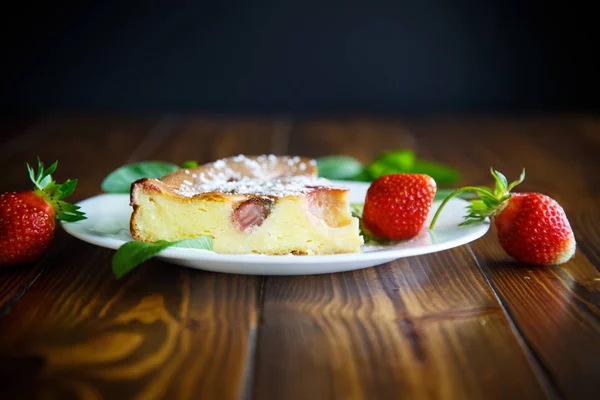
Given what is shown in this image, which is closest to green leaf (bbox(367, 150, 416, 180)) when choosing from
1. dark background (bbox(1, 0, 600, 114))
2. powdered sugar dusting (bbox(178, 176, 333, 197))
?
powdered sugar dusting (bbox(178, 176, 333, 197))

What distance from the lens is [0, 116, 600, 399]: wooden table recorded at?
3.47ft

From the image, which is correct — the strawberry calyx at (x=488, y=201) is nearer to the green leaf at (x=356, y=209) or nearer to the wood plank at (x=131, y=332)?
the green leaf at (x=356, y=209)

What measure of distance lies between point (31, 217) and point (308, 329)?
0.60 m

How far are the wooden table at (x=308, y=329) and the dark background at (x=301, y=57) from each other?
2.34 meters

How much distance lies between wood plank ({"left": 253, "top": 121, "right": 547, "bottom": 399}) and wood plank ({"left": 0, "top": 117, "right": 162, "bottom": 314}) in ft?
1.52

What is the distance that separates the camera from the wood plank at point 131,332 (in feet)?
3.47

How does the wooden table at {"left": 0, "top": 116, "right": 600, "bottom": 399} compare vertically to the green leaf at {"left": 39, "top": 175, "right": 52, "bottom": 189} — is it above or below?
below

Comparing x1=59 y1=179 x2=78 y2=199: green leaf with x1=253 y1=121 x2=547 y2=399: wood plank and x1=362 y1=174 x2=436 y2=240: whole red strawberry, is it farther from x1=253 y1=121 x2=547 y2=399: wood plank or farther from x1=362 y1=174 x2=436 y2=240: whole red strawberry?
x1=362 y1=174 x2=436 y2=240: whole red strawberry

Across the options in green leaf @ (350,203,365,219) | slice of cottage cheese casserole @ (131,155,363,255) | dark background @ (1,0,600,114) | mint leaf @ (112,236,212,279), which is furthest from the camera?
dark background @ (1,0,600,114)

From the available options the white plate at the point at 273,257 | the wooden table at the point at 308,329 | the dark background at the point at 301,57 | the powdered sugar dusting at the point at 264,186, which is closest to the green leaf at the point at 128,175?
the white plate at the point at 273,257

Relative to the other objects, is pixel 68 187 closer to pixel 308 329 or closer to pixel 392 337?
pixel 308 329

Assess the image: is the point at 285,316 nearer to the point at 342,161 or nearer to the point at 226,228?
the point at 226,228

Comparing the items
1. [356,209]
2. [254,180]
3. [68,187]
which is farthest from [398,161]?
[68,187]

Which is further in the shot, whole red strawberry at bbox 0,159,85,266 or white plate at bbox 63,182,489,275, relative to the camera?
whole red strawberry at bbox 0,159,85,266
